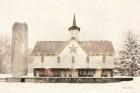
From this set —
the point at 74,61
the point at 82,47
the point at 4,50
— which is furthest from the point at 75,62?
the point at 4,50

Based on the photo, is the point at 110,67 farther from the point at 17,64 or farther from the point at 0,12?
the point at 0,12

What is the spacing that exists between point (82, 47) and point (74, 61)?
2.99 metres

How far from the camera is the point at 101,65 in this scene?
48.7 m

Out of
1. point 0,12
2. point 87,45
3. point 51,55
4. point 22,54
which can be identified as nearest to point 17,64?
point 22,54

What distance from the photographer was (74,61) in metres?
49.4

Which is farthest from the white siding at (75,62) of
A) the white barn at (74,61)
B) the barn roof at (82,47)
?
the barn roof at (82,47)

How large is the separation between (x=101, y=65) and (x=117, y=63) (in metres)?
2.89

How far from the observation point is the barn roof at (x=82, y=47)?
49.6 meters

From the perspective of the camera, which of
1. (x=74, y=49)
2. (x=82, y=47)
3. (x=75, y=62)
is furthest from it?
(x=82, y=47)

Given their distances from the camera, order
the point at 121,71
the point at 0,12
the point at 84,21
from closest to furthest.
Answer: the point at 121,71, the point at 0,12, the point at 84,21
